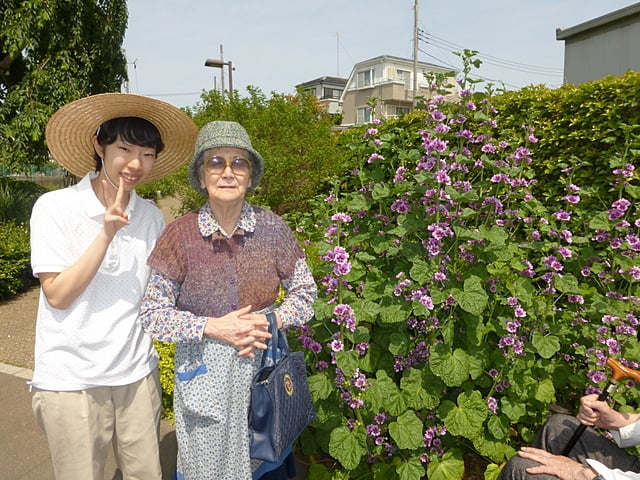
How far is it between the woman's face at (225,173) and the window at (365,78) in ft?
146

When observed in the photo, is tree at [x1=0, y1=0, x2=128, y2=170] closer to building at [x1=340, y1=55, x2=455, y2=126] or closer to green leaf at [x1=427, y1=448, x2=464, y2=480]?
green leaf at [x1=427, y1=448, x2=464, y2=480]

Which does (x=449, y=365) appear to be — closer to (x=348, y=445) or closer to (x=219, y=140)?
(x=348, y=445)

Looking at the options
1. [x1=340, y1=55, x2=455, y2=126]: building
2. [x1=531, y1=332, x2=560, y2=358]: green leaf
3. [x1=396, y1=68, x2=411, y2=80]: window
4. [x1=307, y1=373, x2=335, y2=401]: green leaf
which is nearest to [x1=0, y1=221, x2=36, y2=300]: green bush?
[x1=307, y1=373, x2=335, y2=401]: green leaf

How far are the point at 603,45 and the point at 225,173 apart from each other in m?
12.1

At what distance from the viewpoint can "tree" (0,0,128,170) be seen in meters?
7.98

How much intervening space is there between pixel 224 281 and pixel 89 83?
30.4 ft

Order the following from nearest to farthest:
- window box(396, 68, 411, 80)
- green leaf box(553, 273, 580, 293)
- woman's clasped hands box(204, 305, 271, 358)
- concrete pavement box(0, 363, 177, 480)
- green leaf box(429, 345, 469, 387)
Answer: woman's clasped hands box(204, 305, 271, 358) → green leaf box(429, 345, 469, 387) → green leaf box(553, 273, 580, 293) → concrete pavement box(0, 363, 177, 480) → window box(396, 68, 411, 80)

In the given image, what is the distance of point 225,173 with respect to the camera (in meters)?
1.94

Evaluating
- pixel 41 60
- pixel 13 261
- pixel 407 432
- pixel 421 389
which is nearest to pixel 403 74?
pixel 41 60

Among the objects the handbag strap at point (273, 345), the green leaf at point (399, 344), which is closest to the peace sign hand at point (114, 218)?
the handbag strap at point (273, 345)

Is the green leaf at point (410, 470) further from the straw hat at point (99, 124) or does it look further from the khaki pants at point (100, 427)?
the straw hat at point (99, 124)

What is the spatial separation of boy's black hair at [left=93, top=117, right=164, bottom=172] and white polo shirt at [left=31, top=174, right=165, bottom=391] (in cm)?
20

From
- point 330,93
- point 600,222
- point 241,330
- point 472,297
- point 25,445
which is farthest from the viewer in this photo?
point 330,93

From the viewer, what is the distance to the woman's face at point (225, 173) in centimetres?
194
